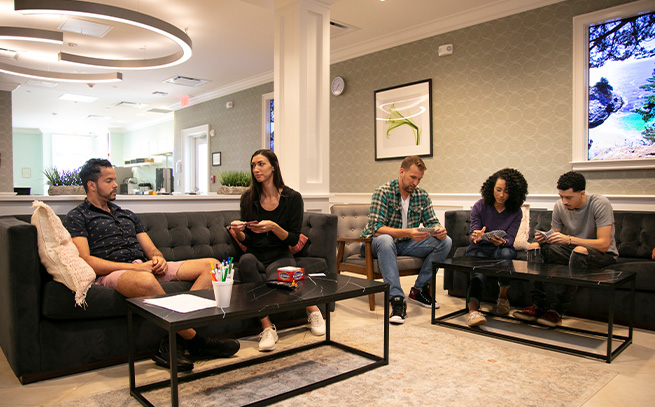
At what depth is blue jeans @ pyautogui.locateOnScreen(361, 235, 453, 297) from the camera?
3.38 m

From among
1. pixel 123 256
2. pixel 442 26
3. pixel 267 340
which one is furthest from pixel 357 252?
pixel 442 26

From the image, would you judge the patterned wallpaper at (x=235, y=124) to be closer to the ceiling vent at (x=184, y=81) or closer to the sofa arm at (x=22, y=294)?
the ceiling vent at (x=184, y=81)

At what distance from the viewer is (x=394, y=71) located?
5.82 meters

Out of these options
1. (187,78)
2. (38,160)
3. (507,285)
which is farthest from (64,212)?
(38,160)

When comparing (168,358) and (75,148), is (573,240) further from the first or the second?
(75,148)

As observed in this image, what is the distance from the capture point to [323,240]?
3438 mm

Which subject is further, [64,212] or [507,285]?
[507,285]

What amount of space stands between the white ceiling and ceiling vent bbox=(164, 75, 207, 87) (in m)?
0.13

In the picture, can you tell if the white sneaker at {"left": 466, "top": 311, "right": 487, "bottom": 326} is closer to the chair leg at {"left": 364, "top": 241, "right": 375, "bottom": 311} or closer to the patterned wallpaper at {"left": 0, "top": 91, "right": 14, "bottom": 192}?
the chair leg at {"left": 364, "top": 241, "right": 375, "bottom": 311}

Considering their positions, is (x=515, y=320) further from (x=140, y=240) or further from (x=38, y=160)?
(x=38, y=160)

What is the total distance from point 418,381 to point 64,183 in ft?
8.69

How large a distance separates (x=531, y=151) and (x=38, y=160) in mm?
14360

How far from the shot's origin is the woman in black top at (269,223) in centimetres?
299

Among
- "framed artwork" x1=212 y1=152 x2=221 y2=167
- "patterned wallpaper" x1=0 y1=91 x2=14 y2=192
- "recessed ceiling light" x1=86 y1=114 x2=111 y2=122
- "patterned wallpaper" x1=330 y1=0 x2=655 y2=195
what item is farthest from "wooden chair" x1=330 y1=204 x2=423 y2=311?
"recessed ceiling light" x1=86 y1=114 x2=111 y2=122
